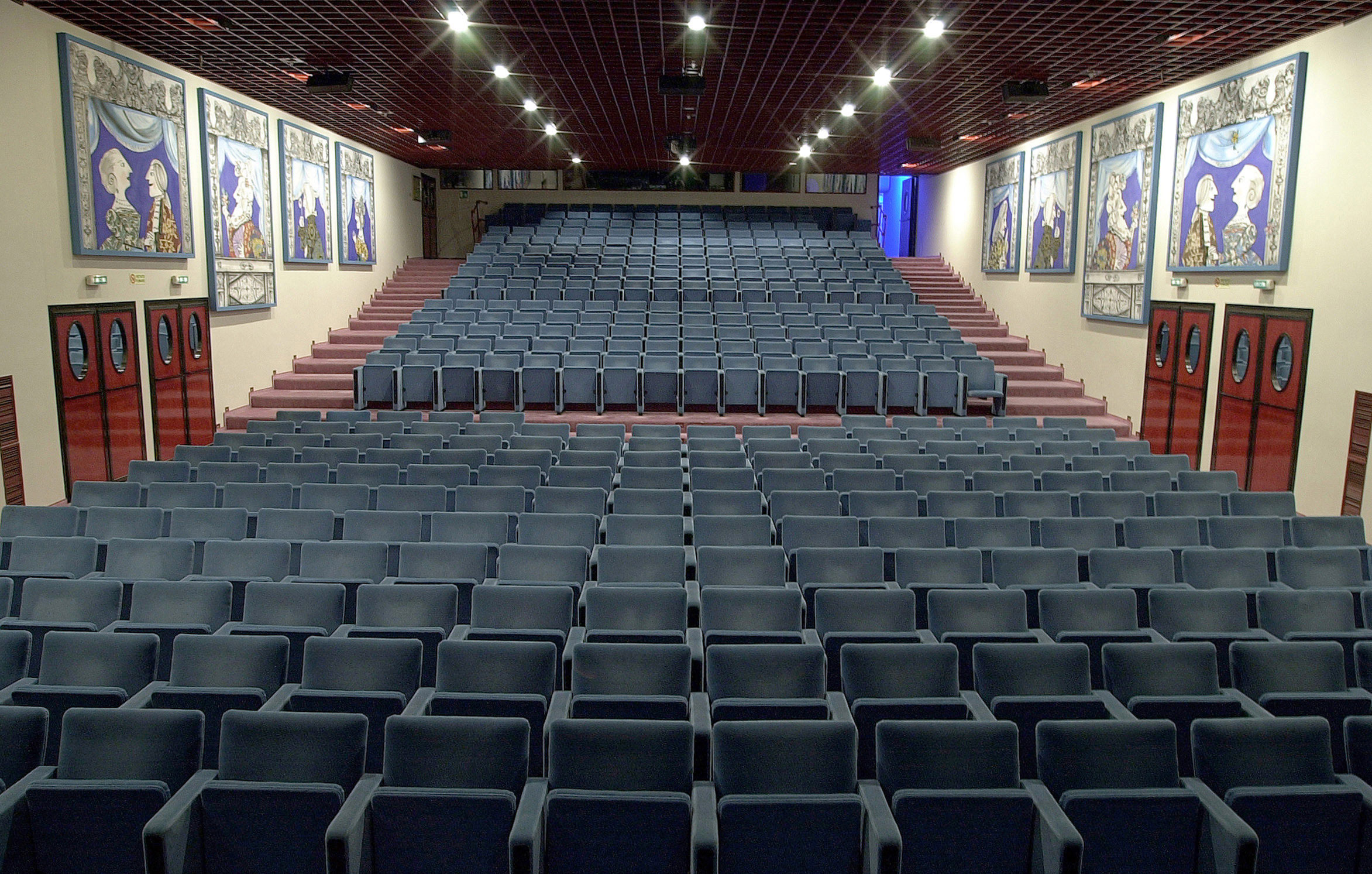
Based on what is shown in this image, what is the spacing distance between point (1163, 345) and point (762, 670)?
7.76 meters

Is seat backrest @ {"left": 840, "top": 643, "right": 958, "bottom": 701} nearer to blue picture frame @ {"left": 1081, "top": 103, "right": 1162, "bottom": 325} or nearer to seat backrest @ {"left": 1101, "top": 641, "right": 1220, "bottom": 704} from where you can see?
seat backrest @ {"left": 1101, "top": 641, "right": 1220, "bottom": 704}

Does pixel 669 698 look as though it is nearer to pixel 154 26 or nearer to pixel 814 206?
pixel 154 26

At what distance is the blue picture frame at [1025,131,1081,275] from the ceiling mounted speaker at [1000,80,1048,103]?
2.29 meters

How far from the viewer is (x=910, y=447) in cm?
691

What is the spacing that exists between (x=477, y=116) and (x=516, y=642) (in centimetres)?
996

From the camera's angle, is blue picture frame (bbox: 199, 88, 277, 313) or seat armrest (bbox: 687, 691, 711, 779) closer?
seat armrest (bbox: 687, 691, 711, 779)

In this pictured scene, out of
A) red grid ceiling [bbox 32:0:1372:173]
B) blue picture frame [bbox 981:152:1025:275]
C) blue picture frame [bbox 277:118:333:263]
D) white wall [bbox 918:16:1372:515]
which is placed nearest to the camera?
white wall [bbox 918:16:1372:515]

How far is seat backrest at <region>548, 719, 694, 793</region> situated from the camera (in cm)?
258

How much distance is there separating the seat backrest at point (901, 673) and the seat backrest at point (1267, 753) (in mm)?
807

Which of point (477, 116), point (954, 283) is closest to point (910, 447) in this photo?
point (477, 116)

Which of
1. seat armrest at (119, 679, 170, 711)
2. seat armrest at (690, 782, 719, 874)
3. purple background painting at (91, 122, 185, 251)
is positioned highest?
purple background painting at (91, 122, 185, 251)

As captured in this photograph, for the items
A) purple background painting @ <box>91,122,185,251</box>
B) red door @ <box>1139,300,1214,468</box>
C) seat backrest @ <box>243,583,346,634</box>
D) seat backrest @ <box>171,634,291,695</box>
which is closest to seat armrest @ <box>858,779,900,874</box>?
seat backrest @ <box>171,634,291,695</box>

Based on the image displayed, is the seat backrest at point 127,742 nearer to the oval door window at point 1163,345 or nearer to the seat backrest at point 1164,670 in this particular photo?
the seat backrest at point 1164,670

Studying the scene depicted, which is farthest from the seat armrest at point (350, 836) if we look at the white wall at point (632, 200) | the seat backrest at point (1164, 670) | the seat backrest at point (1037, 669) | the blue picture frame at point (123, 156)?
the white wall at point (632, 200)
